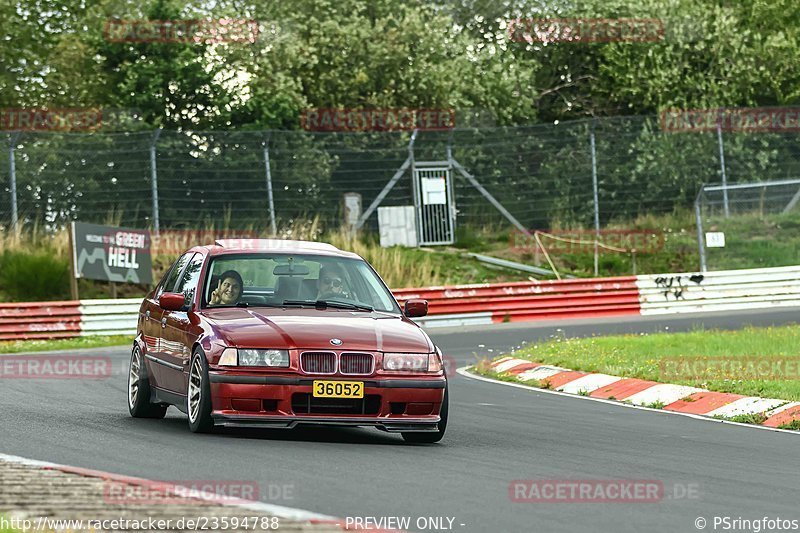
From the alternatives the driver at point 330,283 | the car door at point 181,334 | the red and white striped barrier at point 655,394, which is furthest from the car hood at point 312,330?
the red and white striped barrier at point 655,394

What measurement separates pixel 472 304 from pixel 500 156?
6.22 metres

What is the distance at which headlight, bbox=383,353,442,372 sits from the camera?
418 inches

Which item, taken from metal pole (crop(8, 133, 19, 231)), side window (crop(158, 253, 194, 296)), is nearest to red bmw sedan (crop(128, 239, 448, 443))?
side window (crop(158, 253, 194, 296))

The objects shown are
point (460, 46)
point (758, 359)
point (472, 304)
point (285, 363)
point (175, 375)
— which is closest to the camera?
point (285, 363)

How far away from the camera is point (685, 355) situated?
1794cm

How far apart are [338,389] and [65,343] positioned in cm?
1615

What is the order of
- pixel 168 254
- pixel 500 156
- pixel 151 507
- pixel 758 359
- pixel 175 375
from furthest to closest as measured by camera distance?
pixel 500 156, pixel 168 254, pixel 758 359, pixel 175 375, pixel 151 507

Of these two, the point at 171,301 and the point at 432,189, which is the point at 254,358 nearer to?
the point at 171,301

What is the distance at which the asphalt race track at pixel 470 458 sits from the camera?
7.53m

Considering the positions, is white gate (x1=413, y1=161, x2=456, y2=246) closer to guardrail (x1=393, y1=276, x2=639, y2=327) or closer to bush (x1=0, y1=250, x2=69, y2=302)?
guardrail (x1=393, y1=276, x2=639, y2=327)

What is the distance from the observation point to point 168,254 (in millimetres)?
31719

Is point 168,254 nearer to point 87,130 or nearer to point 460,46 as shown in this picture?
point 87,130

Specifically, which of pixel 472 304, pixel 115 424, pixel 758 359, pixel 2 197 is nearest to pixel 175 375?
pixel 115 424

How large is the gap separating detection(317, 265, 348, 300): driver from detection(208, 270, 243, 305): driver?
63 centimetres
